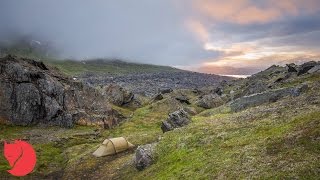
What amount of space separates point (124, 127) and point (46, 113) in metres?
18.0

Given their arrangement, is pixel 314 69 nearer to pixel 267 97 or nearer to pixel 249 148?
pixel 267 97

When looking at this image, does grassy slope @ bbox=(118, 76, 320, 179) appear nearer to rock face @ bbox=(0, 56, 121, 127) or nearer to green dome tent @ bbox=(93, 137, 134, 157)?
green dome tent @ bbox=(93, 137, 134, 157)

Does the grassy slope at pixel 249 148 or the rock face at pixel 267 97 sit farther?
the rock face at pixel 267 97

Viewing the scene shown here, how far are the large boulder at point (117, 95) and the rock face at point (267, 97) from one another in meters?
53.6

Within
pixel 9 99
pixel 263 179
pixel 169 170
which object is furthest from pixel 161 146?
pixel 9 99

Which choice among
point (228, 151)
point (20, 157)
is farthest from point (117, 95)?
point (228, 151)

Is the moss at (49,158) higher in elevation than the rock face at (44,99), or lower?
lower

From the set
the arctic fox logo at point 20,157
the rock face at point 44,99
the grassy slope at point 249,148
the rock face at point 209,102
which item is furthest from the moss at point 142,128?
the arctic fox logo at point 20,157

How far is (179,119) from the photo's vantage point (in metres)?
65.1

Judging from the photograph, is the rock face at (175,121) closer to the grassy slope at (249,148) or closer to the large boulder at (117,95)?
the grassy slope at (249,148)

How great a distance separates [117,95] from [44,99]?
3885 cm

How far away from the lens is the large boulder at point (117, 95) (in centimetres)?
12053

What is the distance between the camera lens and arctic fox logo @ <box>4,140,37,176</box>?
5606 cm

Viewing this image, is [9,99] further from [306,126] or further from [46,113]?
[306,126]
